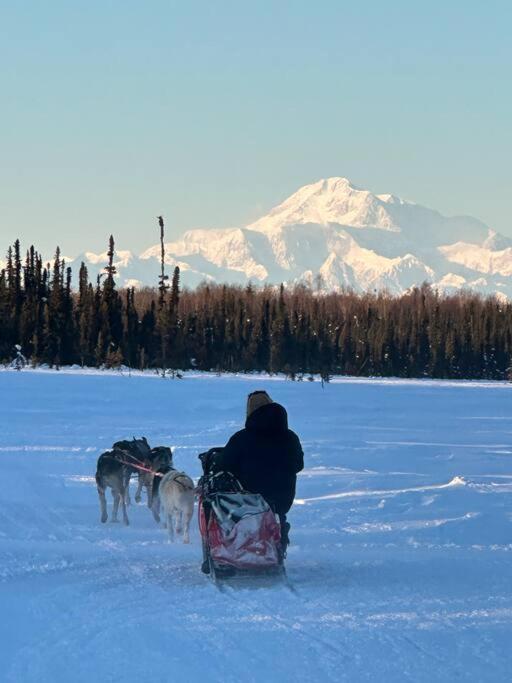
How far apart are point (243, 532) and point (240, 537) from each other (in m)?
0.05

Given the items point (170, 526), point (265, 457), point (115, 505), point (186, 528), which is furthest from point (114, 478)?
point (265, 457)

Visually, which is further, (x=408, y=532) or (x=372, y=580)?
(x=408, y=532)

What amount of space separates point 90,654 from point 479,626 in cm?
260

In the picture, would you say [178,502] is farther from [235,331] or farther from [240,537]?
[235,331]

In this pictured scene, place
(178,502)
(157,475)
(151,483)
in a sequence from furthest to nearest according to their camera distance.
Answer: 1. (151,483)
2. (157,475)
3. (178,502)

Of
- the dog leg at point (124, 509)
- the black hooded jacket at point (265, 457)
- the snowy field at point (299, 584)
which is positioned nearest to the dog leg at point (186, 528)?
A: the snowy field at point (299, 584)

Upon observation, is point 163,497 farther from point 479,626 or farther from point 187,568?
point 479,626

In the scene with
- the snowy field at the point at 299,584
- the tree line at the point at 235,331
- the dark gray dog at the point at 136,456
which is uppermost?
the tree line at the point at 235,331

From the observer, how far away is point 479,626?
25.4 feet

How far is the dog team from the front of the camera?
1132 centimetres

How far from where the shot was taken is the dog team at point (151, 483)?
37.1 feet

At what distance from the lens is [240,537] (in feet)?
Answer: 30.0

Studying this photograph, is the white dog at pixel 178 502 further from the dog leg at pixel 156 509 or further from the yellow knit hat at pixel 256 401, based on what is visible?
the yellow knit hat at pixel 256 401

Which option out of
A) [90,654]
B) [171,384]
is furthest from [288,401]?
[90,654]
